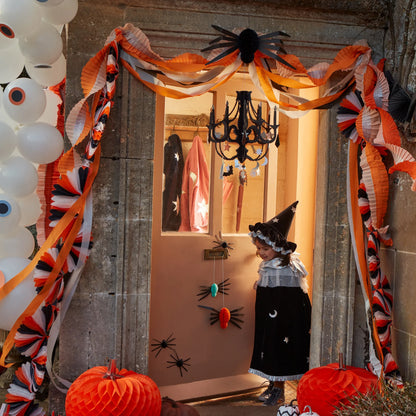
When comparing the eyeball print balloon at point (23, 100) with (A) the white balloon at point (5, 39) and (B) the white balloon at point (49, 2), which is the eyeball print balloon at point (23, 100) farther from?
(B) the white balloon at point (49, 2)

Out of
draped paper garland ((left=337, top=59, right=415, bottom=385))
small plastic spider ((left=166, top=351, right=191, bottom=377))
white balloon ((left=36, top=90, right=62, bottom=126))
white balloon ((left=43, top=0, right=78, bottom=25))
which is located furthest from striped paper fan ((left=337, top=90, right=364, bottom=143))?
small plastic spider ((left=166, top=351, right=191, bottom=377))

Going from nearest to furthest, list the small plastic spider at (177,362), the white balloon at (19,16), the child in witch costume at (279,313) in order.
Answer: the white balloon at (19,16), the child in witch costume at (279,313), the small plastic spider at (177,362)

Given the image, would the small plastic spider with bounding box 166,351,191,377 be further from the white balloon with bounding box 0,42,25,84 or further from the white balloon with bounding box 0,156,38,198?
the white balloon with bounding box 0,42,25,84

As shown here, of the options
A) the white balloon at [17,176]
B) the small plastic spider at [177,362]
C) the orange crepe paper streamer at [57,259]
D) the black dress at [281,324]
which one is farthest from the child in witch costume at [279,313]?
the white balloon at [17,176]

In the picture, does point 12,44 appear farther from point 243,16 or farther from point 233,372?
point 233,372

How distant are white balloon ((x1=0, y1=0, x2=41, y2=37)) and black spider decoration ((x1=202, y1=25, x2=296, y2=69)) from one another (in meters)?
0.99

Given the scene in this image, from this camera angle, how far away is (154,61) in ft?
10.1

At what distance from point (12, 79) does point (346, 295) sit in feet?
8.36

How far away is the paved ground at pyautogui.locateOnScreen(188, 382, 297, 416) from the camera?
3.67 meters

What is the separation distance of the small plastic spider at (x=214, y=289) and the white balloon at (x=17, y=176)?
5.70 feet

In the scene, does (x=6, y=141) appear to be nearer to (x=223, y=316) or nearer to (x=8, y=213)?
(x=8, y=213)

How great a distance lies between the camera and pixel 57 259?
2947mm

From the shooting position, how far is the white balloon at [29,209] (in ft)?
10.4

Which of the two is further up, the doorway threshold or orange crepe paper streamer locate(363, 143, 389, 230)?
orange crepe paper streamer locate(363, 143, 389, 230)
